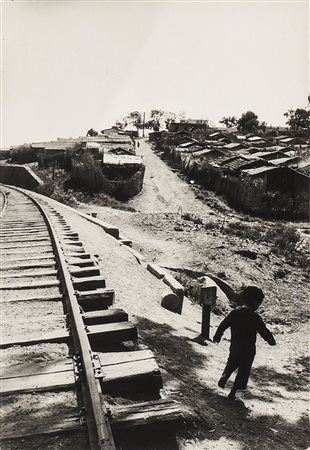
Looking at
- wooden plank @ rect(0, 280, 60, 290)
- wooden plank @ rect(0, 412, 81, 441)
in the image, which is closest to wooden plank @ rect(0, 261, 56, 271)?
wooden plank @ rect(0, 280, 60, 290)

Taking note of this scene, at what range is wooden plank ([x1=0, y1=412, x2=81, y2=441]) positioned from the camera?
239 centimetres

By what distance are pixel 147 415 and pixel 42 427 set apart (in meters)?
0.63

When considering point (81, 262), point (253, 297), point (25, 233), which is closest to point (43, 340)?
point (253, 297)

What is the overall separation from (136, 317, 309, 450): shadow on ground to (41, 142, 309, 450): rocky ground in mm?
10

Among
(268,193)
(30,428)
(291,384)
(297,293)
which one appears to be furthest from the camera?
(268,193)

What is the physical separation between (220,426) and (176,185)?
35.9 m

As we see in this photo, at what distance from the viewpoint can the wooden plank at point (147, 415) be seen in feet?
7.99

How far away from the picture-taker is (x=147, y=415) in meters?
2.50

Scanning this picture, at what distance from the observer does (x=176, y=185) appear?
3841 cm

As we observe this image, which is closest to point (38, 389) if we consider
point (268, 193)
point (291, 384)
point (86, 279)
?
point (86, 279)

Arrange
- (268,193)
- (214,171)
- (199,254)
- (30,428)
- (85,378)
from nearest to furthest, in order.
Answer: (30,428)
(85,378)
(199,254)
(268,193)
(214,171)

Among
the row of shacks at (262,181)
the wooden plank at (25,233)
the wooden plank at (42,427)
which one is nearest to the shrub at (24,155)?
the row of shacks at (262,181)

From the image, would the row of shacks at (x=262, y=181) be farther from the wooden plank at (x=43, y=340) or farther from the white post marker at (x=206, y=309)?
the wooden plank at (x=43, y=340)

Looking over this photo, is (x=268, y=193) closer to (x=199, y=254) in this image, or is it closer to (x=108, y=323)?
(x=199, y=254)
